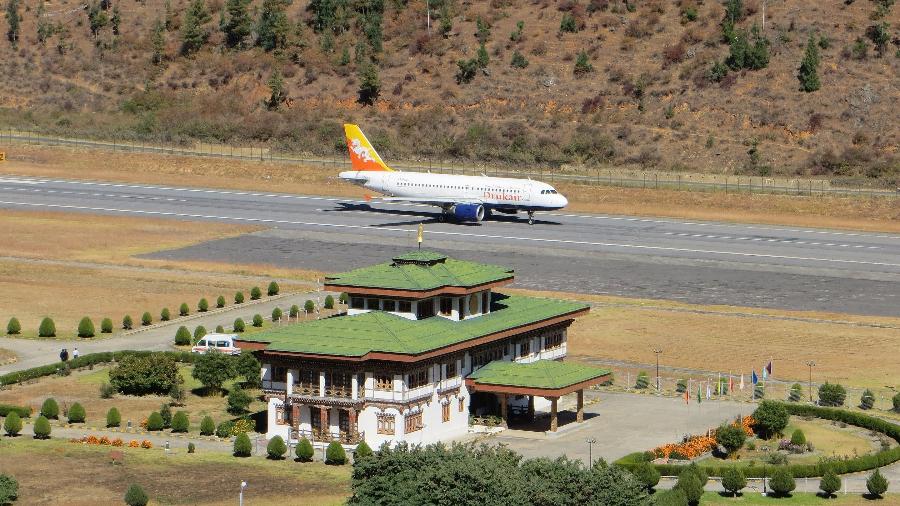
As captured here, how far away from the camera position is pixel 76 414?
317 feet

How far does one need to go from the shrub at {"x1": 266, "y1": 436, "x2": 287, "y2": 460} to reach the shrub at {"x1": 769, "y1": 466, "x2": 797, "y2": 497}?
2328 cm

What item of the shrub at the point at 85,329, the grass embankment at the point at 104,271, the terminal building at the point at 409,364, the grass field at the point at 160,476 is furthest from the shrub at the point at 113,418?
the grass embankment at the point at 104,271

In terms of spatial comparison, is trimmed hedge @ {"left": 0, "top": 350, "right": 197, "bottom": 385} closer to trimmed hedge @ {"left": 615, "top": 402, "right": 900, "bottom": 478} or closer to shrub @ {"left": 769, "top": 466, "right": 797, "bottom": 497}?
trimmed hedge @ {"left": 615, "top": 402, "right": 900, "bottom": 478}

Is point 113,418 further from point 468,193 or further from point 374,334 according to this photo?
point 468,193

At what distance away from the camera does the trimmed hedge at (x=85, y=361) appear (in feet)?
354

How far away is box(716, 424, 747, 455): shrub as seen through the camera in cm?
9044

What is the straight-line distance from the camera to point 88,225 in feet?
584

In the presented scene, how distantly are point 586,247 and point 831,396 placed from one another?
206 feet

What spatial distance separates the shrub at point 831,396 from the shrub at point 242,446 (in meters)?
32.5

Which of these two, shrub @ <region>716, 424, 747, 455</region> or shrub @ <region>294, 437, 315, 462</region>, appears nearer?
shrub @ <region>294, 437, 315, 462</region>

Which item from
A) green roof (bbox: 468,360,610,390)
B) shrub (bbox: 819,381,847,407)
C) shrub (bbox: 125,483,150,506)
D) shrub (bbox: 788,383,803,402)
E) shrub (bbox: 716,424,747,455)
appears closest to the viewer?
shrub (bbox: 125,483,150,506)

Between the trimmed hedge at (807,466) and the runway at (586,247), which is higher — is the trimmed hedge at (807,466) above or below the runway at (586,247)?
below

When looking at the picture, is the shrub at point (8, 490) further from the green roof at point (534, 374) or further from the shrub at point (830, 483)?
the shrub at point (830, 483)

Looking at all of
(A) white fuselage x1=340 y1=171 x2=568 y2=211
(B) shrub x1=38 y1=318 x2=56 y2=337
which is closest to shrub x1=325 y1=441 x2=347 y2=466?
(B) shrub x1=38 y1=318 x2=56 y2=337
